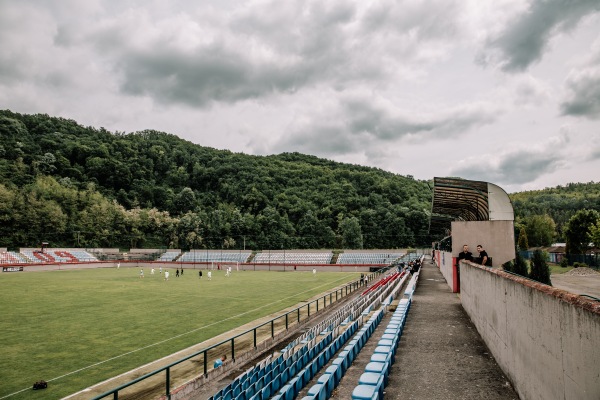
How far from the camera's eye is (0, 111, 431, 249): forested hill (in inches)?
3484

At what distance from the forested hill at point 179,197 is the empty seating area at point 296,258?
368 inches

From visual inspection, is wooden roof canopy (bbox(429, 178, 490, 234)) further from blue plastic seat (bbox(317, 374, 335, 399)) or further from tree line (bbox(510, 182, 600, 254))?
tree line (bbox(510, 182, 600, 254))

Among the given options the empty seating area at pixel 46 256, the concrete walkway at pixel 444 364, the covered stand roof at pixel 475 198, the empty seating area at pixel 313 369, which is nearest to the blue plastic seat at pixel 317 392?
the empty seating area at pixel 313 369

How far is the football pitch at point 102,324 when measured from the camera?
40.8ft

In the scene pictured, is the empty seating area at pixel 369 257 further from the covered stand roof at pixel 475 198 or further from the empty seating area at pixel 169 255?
the covered stand roof at pixel 475 198

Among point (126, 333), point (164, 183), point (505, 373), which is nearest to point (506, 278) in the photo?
point (505, 373)

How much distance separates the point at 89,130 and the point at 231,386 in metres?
155

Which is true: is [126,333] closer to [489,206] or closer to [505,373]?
[505,373]

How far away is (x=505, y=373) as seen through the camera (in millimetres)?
8383

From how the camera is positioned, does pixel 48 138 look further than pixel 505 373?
Yes

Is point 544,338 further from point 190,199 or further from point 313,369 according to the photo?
point 190,199

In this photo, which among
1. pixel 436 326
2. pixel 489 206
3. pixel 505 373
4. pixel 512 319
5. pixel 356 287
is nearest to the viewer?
pixel 512 319

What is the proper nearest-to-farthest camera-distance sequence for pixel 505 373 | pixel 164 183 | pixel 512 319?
pixel 512 319
pixel 505 373
pixel 164 183

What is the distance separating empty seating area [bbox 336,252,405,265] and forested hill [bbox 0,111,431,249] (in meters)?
14.5
